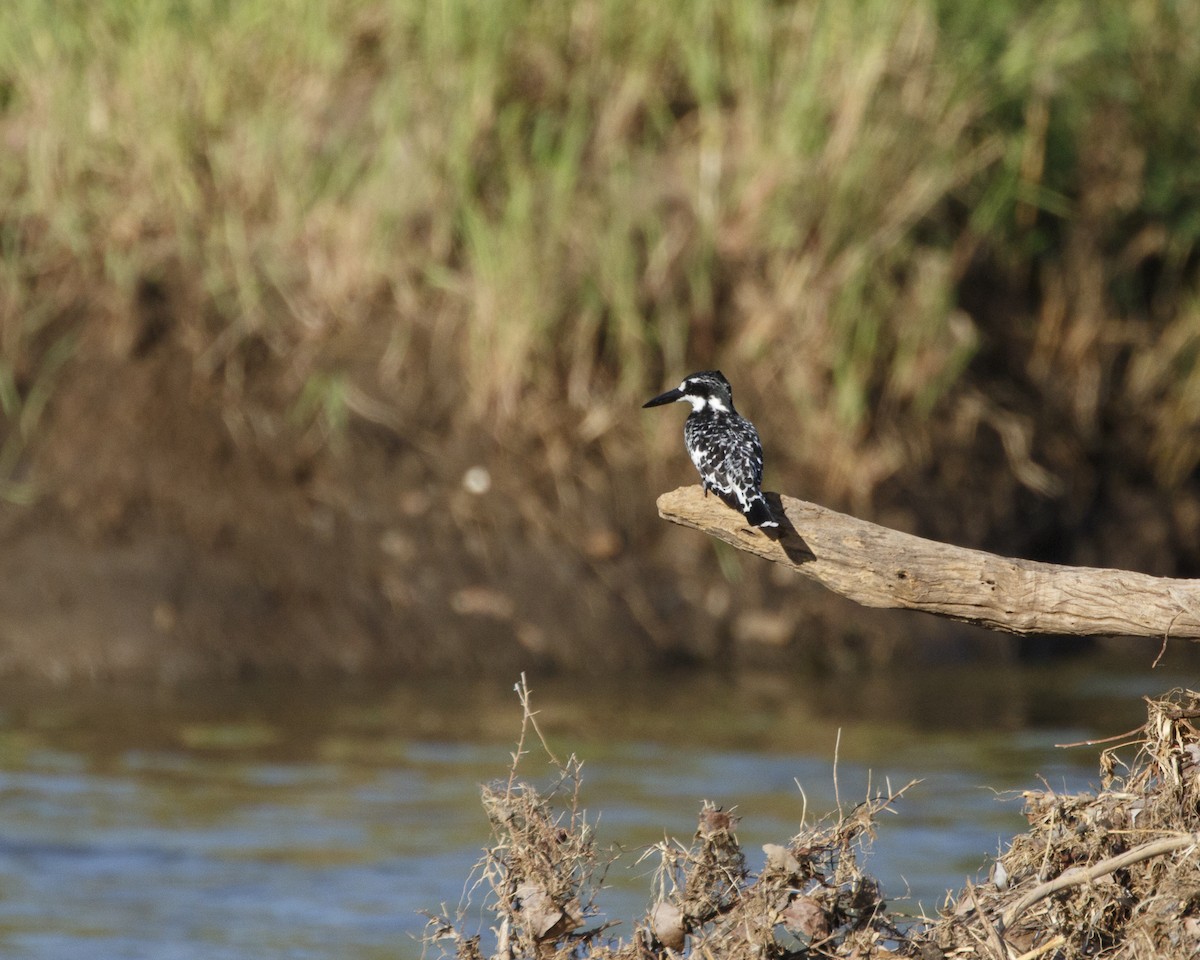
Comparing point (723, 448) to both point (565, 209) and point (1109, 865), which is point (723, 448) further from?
point (565, 209)

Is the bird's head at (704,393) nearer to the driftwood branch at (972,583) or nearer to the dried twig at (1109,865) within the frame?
the driftwood branch at (972,583)

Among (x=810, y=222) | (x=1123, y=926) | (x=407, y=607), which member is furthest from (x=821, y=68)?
(x=1123, y=926)

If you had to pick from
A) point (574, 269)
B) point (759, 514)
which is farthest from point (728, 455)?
point (574, 269)

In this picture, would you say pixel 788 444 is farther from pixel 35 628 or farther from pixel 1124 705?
pixel 35 628

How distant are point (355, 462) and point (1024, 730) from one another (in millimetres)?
2711

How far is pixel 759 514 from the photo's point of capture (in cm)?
369

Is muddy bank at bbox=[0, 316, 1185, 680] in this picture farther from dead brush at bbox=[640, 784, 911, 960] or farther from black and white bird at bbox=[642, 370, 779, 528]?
dead brush at bbox=[640, 784, 911, 960]

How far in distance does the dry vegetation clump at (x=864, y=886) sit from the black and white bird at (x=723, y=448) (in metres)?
0.57

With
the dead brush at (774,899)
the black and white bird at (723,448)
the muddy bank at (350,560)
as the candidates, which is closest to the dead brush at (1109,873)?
the dead brush at (774,899)

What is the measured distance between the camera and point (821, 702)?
7.47 m

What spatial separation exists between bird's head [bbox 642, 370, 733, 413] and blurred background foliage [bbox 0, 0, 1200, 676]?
2528mm

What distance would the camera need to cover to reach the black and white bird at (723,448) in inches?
148

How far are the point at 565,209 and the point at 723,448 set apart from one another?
3.79m

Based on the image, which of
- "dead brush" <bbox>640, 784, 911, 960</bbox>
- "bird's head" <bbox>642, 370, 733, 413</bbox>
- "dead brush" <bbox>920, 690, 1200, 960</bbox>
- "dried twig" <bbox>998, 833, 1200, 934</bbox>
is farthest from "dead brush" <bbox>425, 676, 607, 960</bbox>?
"bird's head" <bbox>642, 370, 733, 413</bbox>
